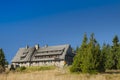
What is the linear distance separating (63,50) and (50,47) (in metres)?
7.59

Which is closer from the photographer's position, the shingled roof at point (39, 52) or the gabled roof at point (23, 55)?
the shingled roof at point (39, 52)

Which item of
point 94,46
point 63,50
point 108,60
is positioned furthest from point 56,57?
point 94,46

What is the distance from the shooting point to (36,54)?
9988 centimetres

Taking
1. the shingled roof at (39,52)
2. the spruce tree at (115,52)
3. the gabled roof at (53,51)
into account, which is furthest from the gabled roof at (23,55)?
the spruce tree at (115,52)

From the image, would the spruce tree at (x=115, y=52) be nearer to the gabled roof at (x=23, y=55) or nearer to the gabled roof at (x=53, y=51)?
the gabled roof at (x=53, y=51)

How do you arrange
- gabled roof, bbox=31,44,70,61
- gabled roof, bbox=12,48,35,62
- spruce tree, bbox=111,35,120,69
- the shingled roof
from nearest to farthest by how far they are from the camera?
spruce tree, bbox=111,35,120,69
gabled roof, bbox=31,44,70,61
the shingled roof
gabled roof, bbox=12,48,35,62

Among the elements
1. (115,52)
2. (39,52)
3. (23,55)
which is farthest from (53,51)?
(115,52)

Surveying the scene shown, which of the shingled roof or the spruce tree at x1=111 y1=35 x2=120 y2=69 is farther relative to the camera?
the shingled roof

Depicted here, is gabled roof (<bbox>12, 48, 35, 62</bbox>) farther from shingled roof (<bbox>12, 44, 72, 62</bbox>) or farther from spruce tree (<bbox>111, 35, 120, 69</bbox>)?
spruce tree (<bbox>111, 35, 120, 69</bbox>)

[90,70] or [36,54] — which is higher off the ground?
[36,54]

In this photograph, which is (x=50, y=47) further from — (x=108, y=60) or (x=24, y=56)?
(x=108, y=60)

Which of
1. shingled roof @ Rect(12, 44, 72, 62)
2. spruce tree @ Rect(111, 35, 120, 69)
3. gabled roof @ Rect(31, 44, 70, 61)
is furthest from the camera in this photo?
shingled roof @ Rect(12, 44, 72, 62)

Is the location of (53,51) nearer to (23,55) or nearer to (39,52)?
(39,52)

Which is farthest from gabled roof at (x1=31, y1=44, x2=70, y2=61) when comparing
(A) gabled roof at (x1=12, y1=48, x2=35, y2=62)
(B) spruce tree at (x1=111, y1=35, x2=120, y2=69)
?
(B) spruce tree at (x1=111, y1=35, x2=120, y2=69)
